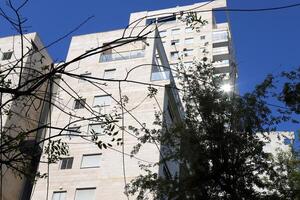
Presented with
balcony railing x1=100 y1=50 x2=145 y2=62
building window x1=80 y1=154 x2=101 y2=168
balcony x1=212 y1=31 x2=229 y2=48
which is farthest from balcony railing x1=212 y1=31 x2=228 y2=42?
building window x1=80 y1=154 x2=101 y2=168

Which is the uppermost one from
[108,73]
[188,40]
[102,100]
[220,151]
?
[188,40]

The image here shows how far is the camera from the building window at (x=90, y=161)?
926 inches

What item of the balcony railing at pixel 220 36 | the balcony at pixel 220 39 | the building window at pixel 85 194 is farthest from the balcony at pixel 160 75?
the balcony railing at pixel 220 36

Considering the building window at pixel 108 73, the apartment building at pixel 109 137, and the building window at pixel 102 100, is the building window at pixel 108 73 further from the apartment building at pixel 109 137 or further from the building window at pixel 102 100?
the building window at pixel 102 100

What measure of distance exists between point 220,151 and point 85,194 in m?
10.7

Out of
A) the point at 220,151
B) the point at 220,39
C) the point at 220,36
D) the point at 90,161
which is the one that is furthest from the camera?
the point at 220,36

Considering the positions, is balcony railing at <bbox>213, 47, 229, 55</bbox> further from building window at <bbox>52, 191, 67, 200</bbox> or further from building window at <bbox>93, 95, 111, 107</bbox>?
building window at <bbox>52, 191, 67, 200</bbox>

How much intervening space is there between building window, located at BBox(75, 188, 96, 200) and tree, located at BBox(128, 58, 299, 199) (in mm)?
7808

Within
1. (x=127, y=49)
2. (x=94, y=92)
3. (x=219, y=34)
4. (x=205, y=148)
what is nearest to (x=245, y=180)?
(x=205, y=148)

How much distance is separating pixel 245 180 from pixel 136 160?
381 inches

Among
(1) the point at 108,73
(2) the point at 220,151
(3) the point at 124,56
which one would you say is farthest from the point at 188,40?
(2) the point at 220,151

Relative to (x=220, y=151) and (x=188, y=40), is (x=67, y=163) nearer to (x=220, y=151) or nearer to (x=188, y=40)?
(x=220, y=151)

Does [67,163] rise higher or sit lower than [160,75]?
lower

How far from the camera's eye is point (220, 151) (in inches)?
537
